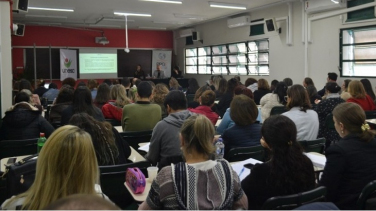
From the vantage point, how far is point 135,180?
218 centimetres

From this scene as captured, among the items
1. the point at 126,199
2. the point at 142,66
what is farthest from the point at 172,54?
the point at 126,199

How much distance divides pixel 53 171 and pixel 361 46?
25.5 feet

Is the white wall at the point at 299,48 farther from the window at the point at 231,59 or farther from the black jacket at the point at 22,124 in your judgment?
the black jacket at the point at 22,124

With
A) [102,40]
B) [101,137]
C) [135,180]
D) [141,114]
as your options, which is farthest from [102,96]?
[102,40]

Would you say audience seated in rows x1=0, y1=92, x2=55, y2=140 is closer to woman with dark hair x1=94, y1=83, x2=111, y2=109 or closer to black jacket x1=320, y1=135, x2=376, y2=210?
woman with dark hair x1=94, y1=83, x2=111, y2=109

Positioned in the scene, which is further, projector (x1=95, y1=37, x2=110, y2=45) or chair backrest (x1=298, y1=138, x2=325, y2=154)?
projector (x1=95, y1=37, x2=110, y2=45)

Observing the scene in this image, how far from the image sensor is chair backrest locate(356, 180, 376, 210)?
79.3 inches

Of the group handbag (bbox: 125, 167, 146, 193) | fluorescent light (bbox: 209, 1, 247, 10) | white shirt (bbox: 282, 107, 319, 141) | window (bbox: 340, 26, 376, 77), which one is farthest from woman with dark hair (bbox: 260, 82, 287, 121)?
fluorescent light (bbox: 209, 1, 247, 10)

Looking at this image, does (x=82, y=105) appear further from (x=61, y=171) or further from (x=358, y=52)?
(x=358, y=52)

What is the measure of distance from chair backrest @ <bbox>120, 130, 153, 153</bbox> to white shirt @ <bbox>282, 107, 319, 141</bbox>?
1522mm

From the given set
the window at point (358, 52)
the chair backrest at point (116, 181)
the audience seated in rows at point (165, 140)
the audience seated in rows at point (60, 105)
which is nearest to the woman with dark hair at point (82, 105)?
the audience seated in rows at point (60, 105)

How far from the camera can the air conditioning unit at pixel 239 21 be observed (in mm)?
10719

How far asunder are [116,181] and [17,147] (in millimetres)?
1411

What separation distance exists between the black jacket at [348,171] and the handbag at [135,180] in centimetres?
114
